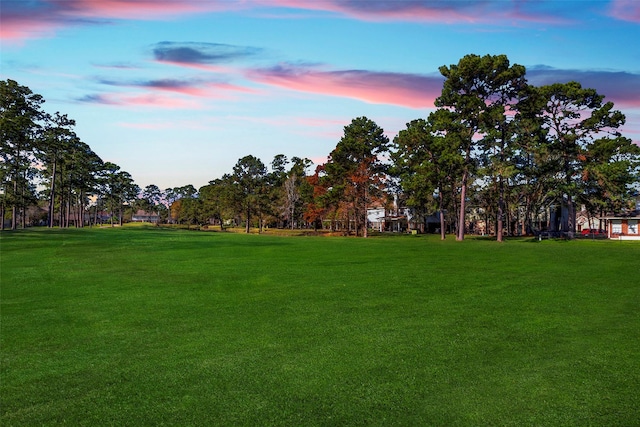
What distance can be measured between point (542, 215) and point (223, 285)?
245 feet

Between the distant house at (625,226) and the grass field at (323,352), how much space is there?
145 feet

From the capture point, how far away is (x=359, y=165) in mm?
63625

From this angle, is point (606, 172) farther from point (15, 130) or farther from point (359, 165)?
point (15, 130)

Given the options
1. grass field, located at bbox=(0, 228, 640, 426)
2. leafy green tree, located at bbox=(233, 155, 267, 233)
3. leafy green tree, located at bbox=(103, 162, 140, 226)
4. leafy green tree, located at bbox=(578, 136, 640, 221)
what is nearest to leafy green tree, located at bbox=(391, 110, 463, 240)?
leafy green tree, located at bbox=(578, 136, 640, 221)

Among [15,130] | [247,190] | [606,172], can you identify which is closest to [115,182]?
[247,190]

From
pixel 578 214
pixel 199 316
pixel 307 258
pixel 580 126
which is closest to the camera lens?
pixel 199 316

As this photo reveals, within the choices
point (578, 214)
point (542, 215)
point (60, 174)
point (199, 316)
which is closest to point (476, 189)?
point (542, 215)

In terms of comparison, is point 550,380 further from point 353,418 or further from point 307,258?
point 307,258

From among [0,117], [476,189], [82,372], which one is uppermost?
[0,117]

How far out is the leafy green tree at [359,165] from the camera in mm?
63062

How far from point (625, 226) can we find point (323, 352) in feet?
190

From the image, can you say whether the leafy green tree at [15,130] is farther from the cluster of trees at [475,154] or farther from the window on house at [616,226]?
the window on house at [616,226]

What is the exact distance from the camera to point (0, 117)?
4469 cm

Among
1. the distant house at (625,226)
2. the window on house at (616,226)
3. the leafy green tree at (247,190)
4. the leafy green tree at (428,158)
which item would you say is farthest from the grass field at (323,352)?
the leafy green tree at (247,190)
